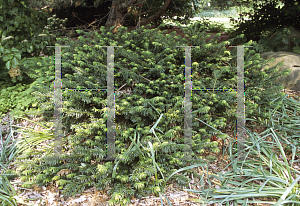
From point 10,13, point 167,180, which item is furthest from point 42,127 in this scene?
point 10,13

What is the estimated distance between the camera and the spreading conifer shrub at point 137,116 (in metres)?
1.86

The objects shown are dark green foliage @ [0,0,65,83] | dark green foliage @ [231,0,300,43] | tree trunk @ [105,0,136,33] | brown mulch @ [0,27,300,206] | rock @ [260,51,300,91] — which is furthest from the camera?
dark green foliage @ [231,0,300,43]

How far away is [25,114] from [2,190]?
1.19 m

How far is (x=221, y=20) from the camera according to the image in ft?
21.1

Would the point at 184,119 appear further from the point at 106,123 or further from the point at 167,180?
the point at 106,123

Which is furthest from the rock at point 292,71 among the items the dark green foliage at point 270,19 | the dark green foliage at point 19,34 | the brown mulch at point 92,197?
the dark green foliage at point 19,34

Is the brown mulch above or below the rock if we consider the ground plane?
below

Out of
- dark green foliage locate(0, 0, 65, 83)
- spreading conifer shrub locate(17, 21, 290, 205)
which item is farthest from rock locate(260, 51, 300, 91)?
dark green foliage locate(0, 0, 65, 83)

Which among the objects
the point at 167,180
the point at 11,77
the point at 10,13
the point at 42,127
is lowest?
the point at 167,180

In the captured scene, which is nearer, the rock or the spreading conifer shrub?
the spreading conifer shrub

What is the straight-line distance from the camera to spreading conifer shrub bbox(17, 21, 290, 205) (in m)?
1.86

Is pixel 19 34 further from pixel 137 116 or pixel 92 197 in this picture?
pixel 92 197

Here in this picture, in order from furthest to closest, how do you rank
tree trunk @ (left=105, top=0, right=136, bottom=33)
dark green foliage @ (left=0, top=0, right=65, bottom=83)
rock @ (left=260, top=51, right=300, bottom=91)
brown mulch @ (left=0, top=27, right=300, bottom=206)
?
Answer: tree trunk @ (left=105, top=0, right=136, bottom=33), rock @ (left=260, top=51, right=300, bottom=91), dark green foliage @ (left=0, top=0, right=65, bottom=83), brown mulch @ (left=0, top=27, right=300, bottom=206)

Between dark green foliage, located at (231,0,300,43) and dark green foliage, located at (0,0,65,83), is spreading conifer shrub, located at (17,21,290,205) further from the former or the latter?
dark green foliage, located at (231,0,300,43)
